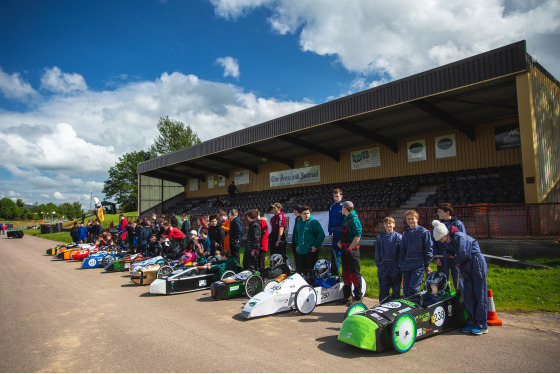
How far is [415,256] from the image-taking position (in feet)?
18.3

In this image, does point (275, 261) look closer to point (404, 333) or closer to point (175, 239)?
point (404, 333)

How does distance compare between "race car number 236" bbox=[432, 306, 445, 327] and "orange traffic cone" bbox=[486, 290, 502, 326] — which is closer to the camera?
"race car number 236" bbox=[432, 306, 445, 327]

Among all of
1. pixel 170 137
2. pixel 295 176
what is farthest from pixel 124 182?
pixel 295 176

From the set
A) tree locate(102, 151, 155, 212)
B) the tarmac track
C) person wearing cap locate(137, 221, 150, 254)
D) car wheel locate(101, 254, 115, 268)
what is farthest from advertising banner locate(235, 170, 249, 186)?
tree locate(102, 151, 155, 212)

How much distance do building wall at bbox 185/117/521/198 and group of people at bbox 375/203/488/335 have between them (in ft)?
40.7

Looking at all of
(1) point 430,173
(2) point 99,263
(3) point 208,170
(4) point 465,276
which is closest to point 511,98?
(1) point 430,173

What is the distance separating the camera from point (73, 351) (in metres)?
4.64

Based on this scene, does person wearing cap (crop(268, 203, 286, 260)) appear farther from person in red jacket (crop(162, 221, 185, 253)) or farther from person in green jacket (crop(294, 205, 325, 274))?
person in red jacket (crop(162, 221, 185, 253))

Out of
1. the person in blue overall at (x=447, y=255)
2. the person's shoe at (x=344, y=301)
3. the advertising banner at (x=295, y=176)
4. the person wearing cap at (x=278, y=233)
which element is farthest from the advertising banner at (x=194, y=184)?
the person in blue overall at (x=447, y=255)

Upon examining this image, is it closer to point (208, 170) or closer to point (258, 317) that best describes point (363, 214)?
point (258, 317)

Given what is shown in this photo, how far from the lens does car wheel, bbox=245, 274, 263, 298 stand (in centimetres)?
772

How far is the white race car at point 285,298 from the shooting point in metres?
6.12

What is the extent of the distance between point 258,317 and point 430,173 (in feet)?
48.5

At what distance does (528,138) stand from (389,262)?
825cm
